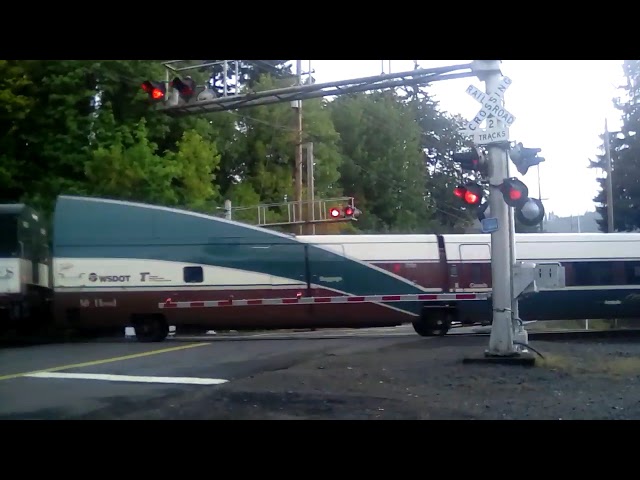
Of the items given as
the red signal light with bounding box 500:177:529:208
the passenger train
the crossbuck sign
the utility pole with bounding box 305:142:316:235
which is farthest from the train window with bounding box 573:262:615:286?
the red signal light with bounding box 500:177:529:208

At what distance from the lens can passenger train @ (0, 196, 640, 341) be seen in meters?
17.8

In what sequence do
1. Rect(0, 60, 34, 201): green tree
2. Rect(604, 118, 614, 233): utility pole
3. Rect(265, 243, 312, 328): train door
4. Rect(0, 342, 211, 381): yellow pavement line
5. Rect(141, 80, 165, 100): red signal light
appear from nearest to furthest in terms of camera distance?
Rect(0, 342, 211, 381): yellow pavement line → Rect(141, 80, 165, 100): red signal light → Rect(0, 60, 34, 201): green tree → Rect(604, 118, 614, 233): utility pole → Rect(265, 243, 312, 328): train door

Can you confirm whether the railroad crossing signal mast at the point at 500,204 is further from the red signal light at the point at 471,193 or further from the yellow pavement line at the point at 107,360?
the yellow pavement line at the point at 107,360

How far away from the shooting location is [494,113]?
12.0 metres

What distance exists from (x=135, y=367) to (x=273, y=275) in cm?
630

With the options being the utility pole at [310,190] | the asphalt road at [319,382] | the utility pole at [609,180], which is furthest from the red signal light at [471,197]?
the utility pole at [310,190]

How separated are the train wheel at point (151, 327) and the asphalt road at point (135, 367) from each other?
343mm

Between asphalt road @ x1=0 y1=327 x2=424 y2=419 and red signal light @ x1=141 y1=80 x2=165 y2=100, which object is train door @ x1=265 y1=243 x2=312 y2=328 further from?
red signal light @ x1=141 y1=80 x2=165 y2=100

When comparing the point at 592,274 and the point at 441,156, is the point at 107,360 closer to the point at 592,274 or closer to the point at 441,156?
the point at 441,156

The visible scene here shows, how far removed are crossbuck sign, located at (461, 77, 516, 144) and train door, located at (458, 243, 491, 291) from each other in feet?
25.5

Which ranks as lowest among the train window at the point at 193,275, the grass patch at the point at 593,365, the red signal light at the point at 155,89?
the grass patch at the point at 593,365

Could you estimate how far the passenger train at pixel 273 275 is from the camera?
1784 centimetres

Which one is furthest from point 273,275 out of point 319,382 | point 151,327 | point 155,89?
point 319,382
